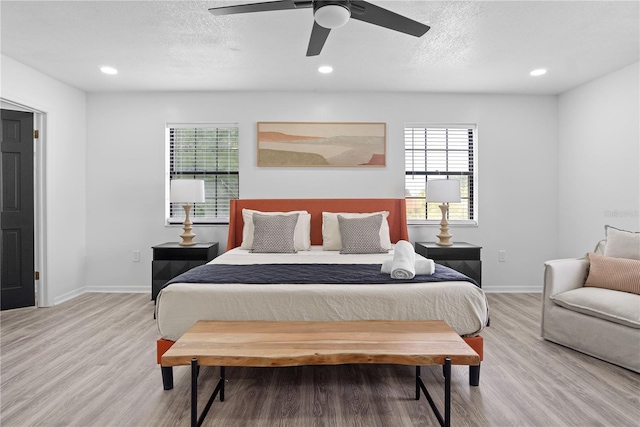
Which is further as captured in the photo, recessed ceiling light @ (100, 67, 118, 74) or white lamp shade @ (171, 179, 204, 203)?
white lamp shade @ (171, 179, 204, 203)

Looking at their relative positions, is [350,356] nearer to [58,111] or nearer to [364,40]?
[364,40]

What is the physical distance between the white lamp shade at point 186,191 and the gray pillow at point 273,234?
881mm

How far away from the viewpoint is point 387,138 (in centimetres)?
459

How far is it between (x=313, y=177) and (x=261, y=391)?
2.86 meters

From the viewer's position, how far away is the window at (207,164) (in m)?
4.67

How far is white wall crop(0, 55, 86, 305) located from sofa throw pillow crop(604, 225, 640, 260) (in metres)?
5.52

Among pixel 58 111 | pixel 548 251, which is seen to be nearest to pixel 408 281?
pixel 548 251

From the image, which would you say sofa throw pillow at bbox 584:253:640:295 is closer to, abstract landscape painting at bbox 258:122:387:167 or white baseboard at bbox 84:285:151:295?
abstract landscape painting at bbox 258:122:387:167

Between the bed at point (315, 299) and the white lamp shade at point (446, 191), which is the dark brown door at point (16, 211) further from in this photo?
the white lamp shade at point (446, 191)

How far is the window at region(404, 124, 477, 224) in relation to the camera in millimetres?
4695

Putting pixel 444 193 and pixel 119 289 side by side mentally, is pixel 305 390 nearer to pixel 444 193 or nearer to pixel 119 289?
pixel 444 193

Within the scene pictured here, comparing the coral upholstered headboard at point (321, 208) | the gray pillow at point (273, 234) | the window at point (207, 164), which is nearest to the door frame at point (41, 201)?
the window at point (207, 164)

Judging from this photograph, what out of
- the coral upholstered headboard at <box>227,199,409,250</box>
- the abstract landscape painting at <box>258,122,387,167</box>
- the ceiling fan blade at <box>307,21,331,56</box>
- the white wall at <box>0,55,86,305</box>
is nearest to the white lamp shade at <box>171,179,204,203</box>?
the coral upholstered headboard at <box>227,199,409,250</box>

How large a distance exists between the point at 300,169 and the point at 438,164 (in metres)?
1.84
